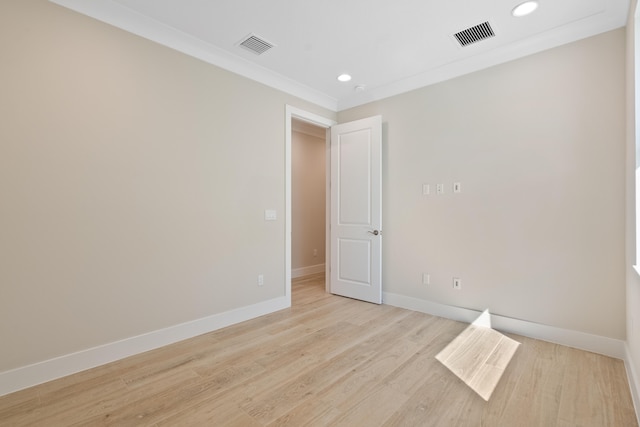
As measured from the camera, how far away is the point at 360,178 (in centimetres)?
398

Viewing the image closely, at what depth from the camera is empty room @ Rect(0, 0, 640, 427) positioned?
1.95 m

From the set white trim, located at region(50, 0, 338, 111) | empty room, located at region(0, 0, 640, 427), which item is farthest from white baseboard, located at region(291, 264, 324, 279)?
white trim, located at region(50, 0, 338, 111)

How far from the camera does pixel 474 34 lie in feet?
8.82

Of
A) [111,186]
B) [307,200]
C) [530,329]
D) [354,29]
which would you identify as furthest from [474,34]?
[307,200]

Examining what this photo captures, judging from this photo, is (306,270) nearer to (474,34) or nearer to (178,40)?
(178,40)

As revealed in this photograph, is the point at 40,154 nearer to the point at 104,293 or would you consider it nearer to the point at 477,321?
the point at 104,293

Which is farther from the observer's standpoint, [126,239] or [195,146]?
[195,146]

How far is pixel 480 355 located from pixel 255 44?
342 centimetres

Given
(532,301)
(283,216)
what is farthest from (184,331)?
(532,301)

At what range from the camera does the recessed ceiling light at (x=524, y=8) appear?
7.53 ft

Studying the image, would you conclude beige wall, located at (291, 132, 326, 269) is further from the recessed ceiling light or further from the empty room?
the recessed ceiling light

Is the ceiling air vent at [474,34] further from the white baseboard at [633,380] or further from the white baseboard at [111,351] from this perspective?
the white baseboard at [111,351]

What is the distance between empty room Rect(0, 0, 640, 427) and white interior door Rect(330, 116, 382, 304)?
0.09 metres

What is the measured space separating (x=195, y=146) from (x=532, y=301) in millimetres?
3520
